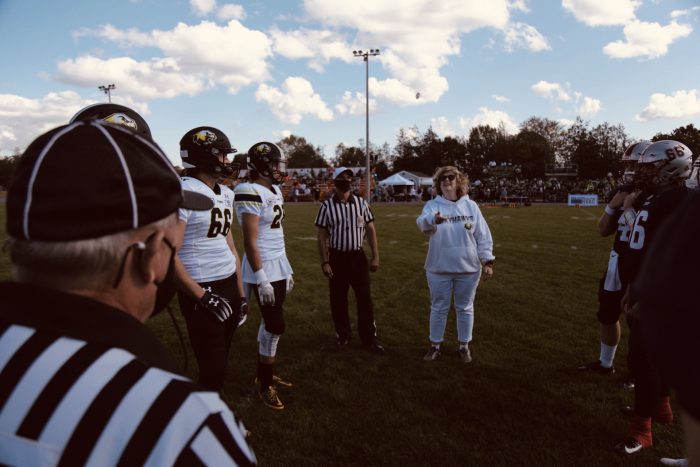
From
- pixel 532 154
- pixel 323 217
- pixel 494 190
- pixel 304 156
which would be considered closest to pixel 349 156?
pixel 304 156

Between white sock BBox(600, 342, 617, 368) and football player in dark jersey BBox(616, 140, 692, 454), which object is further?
white sock BBox(600, 342, 617, 368)

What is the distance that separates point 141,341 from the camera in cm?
102

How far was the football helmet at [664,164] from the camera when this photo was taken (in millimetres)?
3785

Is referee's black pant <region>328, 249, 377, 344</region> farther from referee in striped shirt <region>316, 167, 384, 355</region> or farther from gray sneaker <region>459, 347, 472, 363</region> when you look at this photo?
gray sneaker <region>459, 347, 472, 363</region>

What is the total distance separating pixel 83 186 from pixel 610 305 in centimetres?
528

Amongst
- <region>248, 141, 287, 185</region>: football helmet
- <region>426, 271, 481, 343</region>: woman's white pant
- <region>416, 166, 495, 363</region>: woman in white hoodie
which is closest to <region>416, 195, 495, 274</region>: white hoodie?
<region>416, 166, 495, 363</region>: woman in white hoodie

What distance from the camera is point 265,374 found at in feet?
15.5

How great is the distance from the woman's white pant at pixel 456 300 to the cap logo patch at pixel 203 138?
10.5 feet

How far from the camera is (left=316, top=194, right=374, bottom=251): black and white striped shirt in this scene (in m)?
6.15

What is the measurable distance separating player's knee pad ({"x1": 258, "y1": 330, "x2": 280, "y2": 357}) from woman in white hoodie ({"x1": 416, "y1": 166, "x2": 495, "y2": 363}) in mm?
2033

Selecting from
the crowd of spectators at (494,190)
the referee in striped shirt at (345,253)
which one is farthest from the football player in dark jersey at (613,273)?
the crowd of spectators at (494,190)

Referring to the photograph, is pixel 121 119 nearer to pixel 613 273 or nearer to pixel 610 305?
pixel 613 273

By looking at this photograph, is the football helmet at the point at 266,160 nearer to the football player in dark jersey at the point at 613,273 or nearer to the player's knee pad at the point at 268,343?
the player's knee pad at the point at 268,343

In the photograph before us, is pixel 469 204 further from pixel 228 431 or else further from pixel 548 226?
pixel 548 226
